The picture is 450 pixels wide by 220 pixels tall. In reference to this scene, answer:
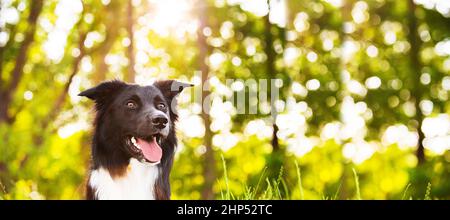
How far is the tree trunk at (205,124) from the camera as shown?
8.02 metres

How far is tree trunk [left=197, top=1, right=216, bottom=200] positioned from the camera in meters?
8.02

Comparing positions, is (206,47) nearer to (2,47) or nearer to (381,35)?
(2,47)

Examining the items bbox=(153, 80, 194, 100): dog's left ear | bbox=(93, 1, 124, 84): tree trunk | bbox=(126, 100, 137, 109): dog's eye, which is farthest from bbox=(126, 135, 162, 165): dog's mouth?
bbox=(93, 1, 124, 84): tree trunk

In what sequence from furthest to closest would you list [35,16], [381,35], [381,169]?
[381,169] < [381,35] < [35,16]

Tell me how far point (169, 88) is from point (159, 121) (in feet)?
1.16

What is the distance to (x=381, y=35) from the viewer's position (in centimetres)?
1091

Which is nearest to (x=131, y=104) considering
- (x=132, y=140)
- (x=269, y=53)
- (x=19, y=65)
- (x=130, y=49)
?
(x=132, y=140)

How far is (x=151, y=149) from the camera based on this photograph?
352 centimetres

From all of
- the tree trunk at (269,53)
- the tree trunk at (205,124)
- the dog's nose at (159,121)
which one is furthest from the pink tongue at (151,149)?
the tree trunk at (269,53)

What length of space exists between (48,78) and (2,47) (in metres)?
0.85

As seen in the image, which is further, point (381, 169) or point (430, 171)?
point (381, 169)
